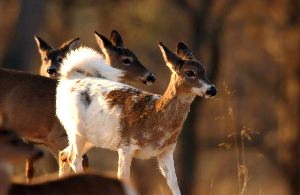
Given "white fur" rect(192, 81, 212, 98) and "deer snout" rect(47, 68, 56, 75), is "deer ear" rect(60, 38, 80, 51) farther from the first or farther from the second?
"white fur" rect(192, 81, 212, 98)

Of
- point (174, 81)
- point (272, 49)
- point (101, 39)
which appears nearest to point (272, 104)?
point (272, 49)

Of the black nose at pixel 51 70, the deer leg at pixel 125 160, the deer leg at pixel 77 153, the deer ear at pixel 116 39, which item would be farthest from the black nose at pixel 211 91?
the deer ear at pixel 116 39

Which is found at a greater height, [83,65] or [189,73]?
[83,65]

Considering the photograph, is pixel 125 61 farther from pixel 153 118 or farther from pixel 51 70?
pixel 153 118

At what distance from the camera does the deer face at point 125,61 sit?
17.5 metres

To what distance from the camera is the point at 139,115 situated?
13812mm

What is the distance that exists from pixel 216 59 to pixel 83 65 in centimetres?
1488

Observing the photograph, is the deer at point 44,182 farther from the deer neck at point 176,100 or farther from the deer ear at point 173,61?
the deer ear at point 173,61

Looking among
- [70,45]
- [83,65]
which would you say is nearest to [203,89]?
[83,65]

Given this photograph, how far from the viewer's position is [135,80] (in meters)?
17.5

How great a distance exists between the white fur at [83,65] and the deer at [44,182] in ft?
10.5

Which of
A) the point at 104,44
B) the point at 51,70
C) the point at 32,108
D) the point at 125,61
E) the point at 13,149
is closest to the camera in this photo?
the point at 13,149

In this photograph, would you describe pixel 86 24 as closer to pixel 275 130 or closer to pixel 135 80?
pixel 275 130

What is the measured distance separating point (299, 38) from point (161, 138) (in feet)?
57.1
